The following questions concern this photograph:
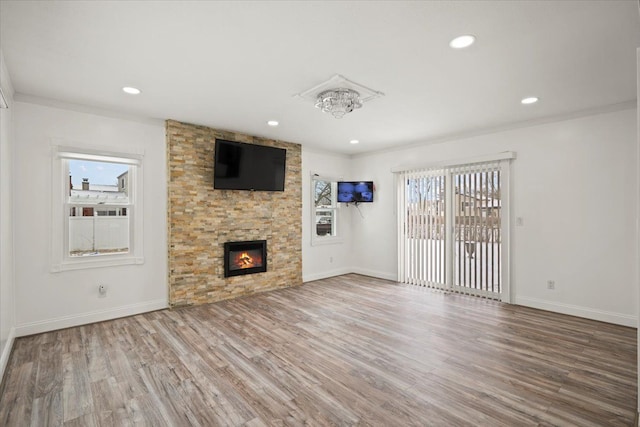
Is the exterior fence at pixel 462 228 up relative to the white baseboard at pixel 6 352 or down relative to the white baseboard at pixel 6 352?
up

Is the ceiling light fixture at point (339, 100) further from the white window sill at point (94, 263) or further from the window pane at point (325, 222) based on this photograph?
the window pane at point (325, 222)

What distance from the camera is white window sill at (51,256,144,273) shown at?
379cm

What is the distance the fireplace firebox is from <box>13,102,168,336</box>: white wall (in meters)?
0.95

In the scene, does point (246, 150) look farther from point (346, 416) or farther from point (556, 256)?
point (556, 256)

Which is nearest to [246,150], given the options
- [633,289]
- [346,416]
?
[346,416]

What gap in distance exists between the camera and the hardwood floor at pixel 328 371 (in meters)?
2.18

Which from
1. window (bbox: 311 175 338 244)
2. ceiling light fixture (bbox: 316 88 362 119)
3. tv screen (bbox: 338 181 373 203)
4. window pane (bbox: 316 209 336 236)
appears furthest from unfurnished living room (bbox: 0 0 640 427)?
tv screen (bbox: 338 181 373 203)

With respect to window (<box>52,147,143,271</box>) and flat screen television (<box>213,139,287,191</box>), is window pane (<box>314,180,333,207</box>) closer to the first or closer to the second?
flat screen television (<box>213,139,287,191</box>)

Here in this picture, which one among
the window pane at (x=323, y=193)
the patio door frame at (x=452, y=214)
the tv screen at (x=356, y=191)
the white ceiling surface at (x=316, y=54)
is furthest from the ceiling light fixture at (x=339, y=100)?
the tv screen at (x=356, y=191)

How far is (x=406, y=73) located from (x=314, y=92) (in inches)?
38.8

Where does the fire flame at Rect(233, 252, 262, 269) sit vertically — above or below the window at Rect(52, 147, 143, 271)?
below

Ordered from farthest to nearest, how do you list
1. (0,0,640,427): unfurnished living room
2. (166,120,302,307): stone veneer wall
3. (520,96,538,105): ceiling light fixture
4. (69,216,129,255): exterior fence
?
(166,120,302,307): stone veneer wall < (69,216,129,255): exterior fence < (520,96,538,105): ceiling light fixture < (0,0,640,427): unfurnished living room

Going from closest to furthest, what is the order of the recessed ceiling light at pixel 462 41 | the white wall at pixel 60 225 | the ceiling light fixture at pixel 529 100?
1. the recessed ceiling light at pixel 462 41
2. the white wall at pixel 60 225
3. the ceiling light fixture at pixel 529 100

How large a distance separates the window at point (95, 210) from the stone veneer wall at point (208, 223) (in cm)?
50
